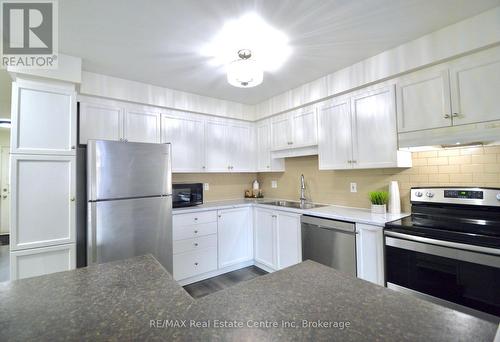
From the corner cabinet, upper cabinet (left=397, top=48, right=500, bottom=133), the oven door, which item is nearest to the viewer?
the oven door

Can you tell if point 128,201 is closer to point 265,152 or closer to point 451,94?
point 265,152

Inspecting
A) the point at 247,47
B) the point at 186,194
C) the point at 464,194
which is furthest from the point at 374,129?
the point at 186,194

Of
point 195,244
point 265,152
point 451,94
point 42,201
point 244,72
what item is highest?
point 244,72

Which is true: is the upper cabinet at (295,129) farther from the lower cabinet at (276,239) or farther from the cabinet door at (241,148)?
the lower cabinet at (276,239)

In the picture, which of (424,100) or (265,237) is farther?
(265,237)

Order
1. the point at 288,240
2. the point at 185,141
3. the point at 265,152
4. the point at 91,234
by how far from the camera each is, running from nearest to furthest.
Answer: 1. the point at 91,234
2. the point at 288,240
3. the point at 185,141
4. the point at 265,152

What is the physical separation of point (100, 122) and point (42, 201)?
0.97 metres

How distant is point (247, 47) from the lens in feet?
6.50

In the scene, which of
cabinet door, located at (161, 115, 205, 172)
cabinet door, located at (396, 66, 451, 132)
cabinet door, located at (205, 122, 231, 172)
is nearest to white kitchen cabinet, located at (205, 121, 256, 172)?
cabinet door, located at (205, 122, 231, 172)

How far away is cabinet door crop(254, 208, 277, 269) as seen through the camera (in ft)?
9.93

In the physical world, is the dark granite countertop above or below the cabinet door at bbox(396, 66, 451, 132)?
below

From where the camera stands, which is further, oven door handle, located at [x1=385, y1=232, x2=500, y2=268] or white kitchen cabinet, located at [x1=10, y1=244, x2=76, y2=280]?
white kitchen cabinet, located at [x1=10, y1=244, x2=76, y2=280]

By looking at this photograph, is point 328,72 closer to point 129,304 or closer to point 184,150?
point 184,150

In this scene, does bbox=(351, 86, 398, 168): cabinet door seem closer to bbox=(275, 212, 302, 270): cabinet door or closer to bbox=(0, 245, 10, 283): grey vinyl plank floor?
bbox=(275, 212, 302, 270): cabinet door
